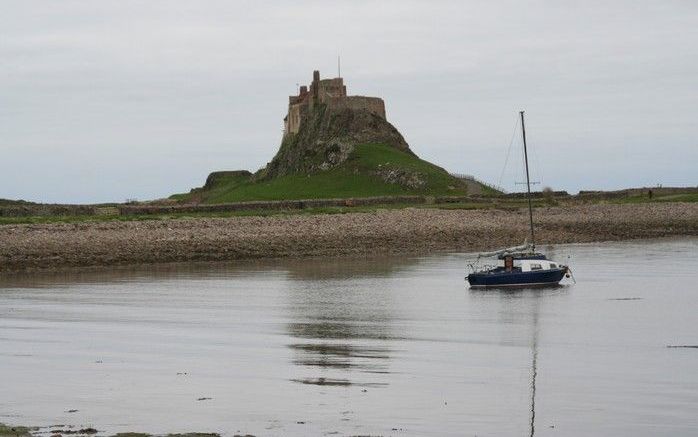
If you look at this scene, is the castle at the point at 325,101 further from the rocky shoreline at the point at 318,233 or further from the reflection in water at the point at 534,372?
the reflection in water at the point at 534,372

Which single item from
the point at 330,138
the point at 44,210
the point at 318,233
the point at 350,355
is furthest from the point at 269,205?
the point at 350,355

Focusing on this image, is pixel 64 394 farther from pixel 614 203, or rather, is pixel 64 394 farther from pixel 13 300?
pixel 614 203

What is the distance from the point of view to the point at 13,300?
38.1 metres

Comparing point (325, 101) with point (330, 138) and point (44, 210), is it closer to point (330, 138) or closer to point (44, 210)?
point (330, 138)

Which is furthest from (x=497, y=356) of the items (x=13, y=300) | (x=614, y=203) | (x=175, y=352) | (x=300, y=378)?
(x=614, y=203)

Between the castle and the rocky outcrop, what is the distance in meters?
0.56

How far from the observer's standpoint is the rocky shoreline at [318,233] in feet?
177

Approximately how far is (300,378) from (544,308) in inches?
645

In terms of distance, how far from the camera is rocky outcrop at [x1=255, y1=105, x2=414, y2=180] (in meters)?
106

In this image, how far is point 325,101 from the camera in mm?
111500

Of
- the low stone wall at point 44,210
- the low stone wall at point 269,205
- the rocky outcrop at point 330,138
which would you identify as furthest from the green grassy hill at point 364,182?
the low stone wall at point 44,210

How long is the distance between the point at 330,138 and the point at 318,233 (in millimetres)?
44947

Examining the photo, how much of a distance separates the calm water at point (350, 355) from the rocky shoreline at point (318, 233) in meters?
7.72

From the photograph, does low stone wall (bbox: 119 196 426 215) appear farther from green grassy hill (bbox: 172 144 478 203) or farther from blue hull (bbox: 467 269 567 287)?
blue hull (bbox: 467 269 567 287)
